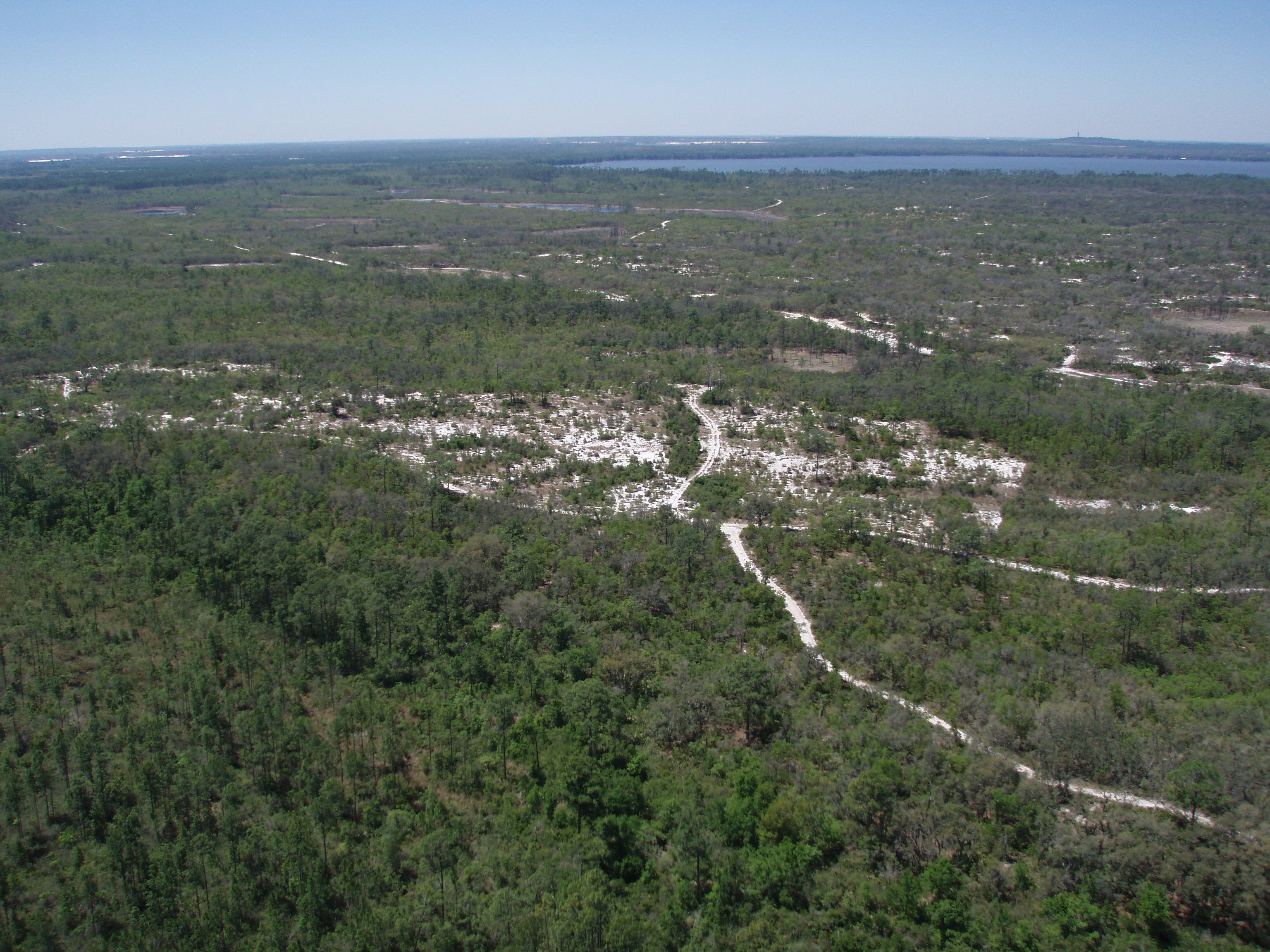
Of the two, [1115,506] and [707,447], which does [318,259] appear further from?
[1115,506]

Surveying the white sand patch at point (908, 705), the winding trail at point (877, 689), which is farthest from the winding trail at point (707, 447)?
the white sand patch at point (908, 705)

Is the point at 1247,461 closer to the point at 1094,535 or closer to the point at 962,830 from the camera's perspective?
the point at 1094,535

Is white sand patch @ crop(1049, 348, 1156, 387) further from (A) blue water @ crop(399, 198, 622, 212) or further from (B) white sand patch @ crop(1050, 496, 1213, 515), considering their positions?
(A) blue water @ crop(399, 198, 622, 212)

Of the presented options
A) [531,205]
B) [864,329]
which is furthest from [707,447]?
[531,205]

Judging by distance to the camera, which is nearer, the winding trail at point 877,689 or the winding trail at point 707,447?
the winding trail at point 877,689

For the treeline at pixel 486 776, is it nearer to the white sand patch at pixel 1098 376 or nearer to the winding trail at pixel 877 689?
the winding trail at pixel 877 689

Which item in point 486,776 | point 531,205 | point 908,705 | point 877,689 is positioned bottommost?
point 486,776

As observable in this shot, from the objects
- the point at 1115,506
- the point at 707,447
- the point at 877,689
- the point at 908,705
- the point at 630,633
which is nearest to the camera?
the point at 908,705
